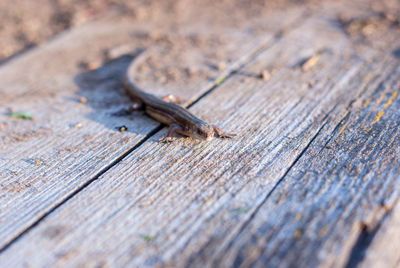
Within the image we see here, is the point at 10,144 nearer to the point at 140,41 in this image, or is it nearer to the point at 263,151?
the point at 263,151

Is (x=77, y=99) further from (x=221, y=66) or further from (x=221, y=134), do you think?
(x=221, y=134)

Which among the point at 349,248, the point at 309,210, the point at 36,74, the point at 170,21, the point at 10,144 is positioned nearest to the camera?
the point at 349,248

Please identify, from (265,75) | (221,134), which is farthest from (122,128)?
(265,75)

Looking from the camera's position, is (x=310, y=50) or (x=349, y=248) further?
(x=310, y=50)

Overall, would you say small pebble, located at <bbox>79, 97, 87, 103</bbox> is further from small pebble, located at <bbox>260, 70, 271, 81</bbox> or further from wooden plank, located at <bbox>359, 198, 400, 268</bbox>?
wooden plank, located at <bbox>359, 198, 400, 268</bbox>

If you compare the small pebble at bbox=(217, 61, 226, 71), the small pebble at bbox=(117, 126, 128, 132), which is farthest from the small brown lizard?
the small pebble at bbox=(217, 61, 226, 71)

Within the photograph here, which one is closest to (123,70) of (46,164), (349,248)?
(46,164)
